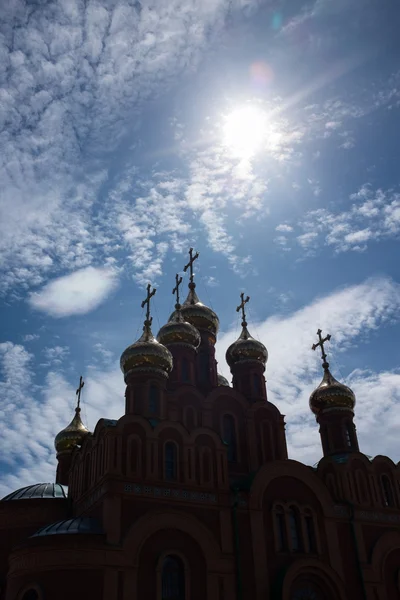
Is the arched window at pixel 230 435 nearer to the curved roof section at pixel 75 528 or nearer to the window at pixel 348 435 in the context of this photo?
the window at pixel 348 435

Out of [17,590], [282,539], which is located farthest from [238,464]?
[17,590]

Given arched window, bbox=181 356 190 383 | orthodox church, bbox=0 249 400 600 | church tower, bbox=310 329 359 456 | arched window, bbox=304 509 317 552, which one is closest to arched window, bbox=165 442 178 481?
orthodox church, bbox=0 249 400 600

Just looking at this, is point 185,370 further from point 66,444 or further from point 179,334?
point 66,444

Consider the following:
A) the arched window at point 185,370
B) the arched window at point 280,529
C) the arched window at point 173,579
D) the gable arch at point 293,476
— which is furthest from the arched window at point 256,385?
the arched window at point 173,579

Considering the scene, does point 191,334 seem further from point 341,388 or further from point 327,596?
point 327,596

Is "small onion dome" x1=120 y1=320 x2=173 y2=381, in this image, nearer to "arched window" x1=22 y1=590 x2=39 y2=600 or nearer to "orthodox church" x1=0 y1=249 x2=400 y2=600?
"orthodox church" x1=0 y1=249 x2=400 y2=600

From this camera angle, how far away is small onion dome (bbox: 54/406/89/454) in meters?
24.1

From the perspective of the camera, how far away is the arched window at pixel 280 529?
670 inches

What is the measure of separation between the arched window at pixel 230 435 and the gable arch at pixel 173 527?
13.8 ft

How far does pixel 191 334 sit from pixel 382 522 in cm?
934

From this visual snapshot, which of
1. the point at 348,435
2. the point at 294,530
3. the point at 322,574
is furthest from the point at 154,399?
the point at 348,435

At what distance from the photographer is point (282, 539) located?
1720 centimetres

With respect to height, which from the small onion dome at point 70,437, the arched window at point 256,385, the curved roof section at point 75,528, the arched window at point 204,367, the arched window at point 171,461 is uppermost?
the arched window at point 204,367

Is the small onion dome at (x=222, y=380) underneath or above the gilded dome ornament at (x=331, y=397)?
above
